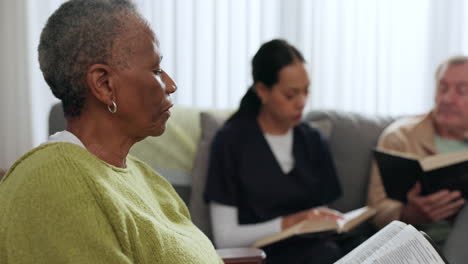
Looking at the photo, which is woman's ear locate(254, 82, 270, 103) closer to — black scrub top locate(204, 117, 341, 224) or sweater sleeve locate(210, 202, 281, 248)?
black scrub top locate(204, 117, 341, 224)

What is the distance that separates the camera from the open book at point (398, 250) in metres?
1.07

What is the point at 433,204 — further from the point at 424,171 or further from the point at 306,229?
the point at 306,229

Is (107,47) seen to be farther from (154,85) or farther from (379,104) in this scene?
(379,104)

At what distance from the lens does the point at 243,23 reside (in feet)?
9.51

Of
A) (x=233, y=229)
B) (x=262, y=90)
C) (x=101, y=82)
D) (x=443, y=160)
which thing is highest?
(x=101, y=82)

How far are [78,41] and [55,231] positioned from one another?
28 centimetres

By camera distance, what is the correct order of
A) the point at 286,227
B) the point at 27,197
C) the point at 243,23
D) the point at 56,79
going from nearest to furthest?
the point at 27,197 → the point at 56,79 → the point at 286,227 → the point at 243,23

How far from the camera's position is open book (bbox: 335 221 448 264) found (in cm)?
107

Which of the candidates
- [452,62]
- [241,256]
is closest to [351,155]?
[452,62]

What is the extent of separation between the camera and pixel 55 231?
31.3 inches

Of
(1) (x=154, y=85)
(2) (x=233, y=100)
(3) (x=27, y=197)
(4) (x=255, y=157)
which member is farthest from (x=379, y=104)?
(3) (x=27, y=197)

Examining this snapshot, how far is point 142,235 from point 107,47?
11.0 inches

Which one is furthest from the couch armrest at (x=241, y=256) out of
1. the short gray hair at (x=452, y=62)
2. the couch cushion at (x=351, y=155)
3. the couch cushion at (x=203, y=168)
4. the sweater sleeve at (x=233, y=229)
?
the short gray hair at (x=452, y=62)

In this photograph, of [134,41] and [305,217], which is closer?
[134,41]
